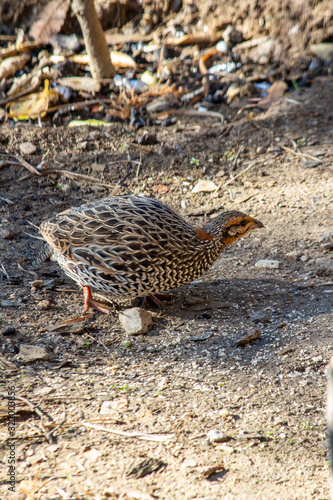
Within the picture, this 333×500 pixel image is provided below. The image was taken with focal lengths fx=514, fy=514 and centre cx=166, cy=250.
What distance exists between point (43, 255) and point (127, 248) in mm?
1156

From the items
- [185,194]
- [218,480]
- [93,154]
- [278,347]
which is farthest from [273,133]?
[218,480]

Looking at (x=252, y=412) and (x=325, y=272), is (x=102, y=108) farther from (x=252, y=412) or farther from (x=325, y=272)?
(x=252, y=412)

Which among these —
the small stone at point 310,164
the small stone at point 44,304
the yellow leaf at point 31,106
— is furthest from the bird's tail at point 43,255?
the small stone at point 310,164

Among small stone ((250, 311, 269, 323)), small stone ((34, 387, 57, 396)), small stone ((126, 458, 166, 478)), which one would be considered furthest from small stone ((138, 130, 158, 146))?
small stone ((126, 458, 166, 478))

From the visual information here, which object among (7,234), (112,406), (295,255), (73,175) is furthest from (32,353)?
(73,175)

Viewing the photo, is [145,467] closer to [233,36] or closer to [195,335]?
[195,335]

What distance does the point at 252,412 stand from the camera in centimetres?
295

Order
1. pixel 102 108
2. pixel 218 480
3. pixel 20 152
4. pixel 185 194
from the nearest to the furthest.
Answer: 1. pixel 218 480
2. pixel 185 194
3. pixel 20 152
4. pixel 102 108

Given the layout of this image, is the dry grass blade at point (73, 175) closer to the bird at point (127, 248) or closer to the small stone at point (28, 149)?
the small stone at point (28, 149)

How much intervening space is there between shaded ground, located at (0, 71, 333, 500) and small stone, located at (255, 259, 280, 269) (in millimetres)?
59

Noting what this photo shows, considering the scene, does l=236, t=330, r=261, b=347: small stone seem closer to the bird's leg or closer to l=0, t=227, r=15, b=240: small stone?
the bird's leg

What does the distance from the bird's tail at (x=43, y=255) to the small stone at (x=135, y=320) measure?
1051 mm

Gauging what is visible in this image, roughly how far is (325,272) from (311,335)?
38.7 inches

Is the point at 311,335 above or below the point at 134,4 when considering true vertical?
below
